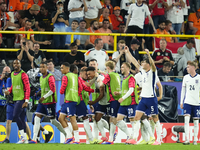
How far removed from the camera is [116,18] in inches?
642

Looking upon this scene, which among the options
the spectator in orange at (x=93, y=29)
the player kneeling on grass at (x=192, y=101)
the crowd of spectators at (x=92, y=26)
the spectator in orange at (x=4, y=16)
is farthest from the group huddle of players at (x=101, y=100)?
the spectator in orange at (x=4, y=16)

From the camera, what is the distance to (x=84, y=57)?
13227 millimetres

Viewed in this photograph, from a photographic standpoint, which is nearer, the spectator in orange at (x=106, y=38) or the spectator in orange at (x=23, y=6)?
the spectator in orange at (x=106, y=38)

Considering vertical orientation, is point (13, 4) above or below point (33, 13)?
above

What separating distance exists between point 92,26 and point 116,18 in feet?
5.97

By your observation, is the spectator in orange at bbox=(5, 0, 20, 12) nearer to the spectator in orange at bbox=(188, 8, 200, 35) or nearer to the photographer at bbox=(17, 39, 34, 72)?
the photographer at bbox=(17, 39, 34, 72)

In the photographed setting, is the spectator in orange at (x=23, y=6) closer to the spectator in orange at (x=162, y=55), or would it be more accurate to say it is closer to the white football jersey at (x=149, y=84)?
the spectator in orange at (x=162, y=55)

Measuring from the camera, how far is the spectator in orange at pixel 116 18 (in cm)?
1622

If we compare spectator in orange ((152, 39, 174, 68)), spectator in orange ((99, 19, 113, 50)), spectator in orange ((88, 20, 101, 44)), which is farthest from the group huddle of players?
spectator in orange ((88, 20, 101, 44))

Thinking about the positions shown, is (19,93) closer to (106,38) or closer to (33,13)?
(33,13)

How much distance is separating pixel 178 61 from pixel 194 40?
140cm

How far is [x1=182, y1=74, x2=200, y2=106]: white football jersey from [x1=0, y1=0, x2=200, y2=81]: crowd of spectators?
91.1 inches

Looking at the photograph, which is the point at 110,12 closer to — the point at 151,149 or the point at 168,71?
the point at 168,71

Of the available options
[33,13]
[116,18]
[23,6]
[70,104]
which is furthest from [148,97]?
[23,6]
